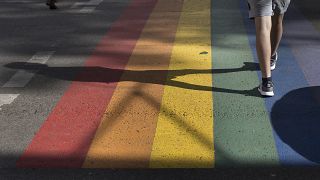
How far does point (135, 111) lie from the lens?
16.6 ft

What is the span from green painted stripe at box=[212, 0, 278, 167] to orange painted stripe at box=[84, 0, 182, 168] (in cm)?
59

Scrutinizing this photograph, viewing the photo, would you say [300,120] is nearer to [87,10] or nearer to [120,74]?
[120,74]

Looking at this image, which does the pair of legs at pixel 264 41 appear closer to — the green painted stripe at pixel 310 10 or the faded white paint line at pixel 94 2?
the green painted stripe at pixel 310 10

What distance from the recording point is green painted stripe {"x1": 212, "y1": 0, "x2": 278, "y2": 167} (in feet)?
13.5

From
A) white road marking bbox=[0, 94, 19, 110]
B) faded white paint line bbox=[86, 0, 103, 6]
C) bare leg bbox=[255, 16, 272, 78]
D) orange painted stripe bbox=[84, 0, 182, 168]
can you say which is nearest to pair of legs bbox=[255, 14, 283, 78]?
bare leg bbox=[255, 16, 272, 78]

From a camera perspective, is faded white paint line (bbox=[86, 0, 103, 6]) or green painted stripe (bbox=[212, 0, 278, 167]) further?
faded white paint line (bbox=[86, 0, 103, 6])

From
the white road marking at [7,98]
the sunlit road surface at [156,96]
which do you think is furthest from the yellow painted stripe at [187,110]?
the white road marking at [7,98]

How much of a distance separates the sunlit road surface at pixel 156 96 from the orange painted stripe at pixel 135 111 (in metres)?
0.01

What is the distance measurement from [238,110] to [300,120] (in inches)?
23.1

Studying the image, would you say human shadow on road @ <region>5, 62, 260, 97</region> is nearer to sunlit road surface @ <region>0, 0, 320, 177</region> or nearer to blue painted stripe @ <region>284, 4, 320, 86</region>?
sunlit road surface @ <region>0, 0, 320, 177</region>

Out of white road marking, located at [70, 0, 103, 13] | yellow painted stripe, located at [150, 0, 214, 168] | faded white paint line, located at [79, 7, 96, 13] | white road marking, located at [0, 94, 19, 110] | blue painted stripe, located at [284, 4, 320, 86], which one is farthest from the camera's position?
white road marking, located at [70, 0, 103, 13]

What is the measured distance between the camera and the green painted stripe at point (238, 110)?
13.5ft

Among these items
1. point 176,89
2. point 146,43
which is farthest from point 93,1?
point 176,89

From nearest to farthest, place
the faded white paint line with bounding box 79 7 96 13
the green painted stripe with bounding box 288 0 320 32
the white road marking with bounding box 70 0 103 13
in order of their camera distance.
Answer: the green painted stripe with bounding box 288 0 320 32, the faded white paint line with bounding box 79 7 96 13, the white road marking with bounding box 70 0 103 13
